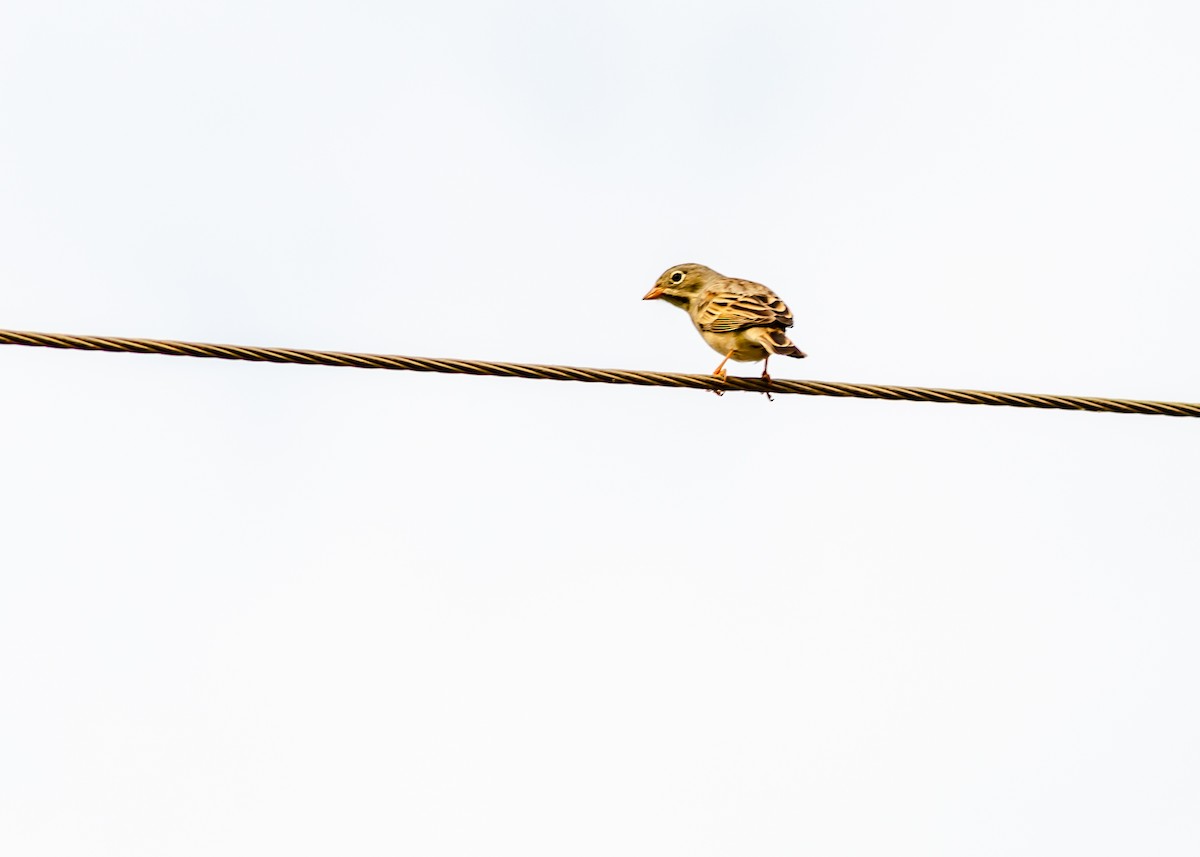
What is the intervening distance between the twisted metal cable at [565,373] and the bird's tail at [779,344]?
176 centimetres

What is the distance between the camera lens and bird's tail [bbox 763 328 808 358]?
12.6 meters

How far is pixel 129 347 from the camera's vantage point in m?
8.83

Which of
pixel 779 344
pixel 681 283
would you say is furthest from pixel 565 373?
pixel 681 283

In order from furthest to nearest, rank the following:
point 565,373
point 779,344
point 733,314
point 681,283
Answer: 1. point 681,283
2. point 733,314
3. point 779,344
4. point 565,373

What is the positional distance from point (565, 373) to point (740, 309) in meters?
4.08

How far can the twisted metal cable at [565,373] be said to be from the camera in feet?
29.2

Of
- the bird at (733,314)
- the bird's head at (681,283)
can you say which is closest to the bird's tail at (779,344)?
the bird at (733,314)

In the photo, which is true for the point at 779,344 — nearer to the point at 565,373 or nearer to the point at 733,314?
the point at 733,314

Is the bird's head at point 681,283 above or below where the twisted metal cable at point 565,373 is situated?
above

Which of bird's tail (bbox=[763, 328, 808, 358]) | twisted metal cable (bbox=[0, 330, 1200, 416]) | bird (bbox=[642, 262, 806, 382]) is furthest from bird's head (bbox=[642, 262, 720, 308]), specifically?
twisted metal cable (bbox=[0, 330, 1200, 416])

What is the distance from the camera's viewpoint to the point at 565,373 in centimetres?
965

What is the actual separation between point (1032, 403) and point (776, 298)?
→ 4.07 meters

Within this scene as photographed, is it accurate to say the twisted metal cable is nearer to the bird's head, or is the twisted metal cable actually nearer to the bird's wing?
the bird's wing

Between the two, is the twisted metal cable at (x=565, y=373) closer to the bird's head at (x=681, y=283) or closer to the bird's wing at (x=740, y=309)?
the bird's wing at (x=740, y=309)
